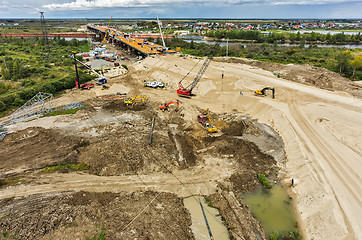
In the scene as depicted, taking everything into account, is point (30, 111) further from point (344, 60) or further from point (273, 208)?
point (344, 60)

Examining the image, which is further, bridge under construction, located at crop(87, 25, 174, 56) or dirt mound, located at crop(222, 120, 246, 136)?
bridge under construction, located at crop(87, 25, 174, 56)

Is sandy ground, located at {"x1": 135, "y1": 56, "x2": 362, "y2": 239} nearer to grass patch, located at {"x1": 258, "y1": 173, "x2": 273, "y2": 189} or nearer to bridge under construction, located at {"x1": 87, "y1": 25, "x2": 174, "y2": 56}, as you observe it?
grass patch, located at {"x1": 258, "y1": 173, "x2": 273, "y2": 189}

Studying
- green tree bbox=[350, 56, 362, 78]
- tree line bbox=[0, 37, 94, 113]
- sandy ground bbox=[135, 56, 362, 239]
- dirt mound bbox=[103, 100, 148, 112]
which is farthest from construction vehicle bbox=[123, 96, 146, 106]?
green tree bbox=[350, 56, 362, 78]

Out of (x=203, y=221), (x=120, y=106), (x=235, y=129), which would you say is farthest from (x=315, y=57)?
(x=203, y=221)

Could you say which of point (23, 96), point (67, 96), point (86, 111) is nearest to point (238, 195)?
point (86, 111)

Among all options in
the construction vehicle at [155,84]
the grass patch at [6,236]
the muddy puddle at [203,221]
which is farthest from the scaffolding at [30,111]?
the muddy puddle at [203,221]
